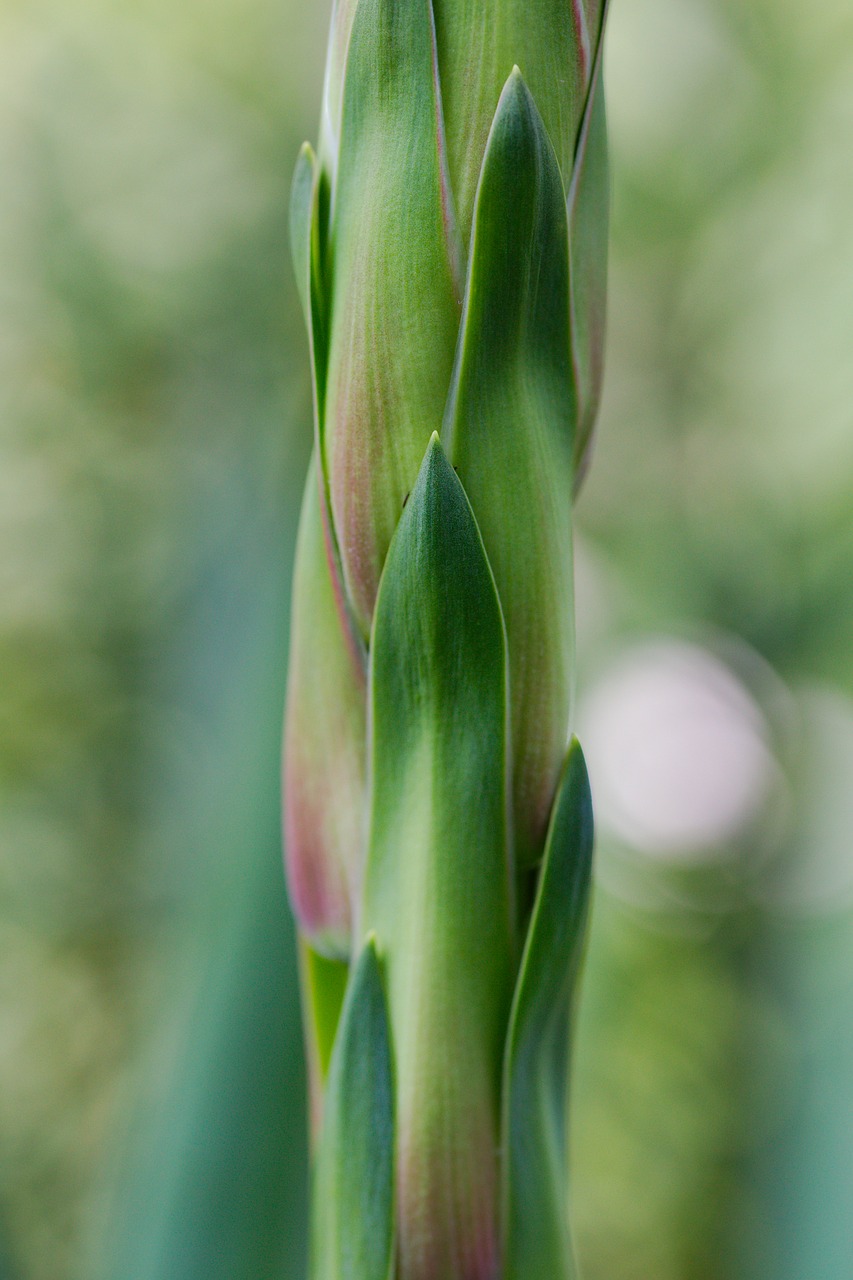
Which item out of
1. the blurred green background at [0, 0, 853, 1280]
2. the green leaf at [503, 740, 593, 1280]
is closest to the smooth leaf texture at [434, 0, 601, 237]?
the green leaf at [503, 740, 593, 1280]

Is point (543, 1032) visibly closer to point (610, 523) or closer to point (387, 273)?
point (387, 273)

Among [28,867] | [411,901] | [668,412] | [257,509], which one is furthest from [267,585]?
[668,412]

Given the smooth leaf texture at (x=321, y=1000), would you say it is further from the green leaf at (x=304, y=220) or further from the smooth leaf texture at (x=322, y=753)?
the green leaf at (x=304, y=220)

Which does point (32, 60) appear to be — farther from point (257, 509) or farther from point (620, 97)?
point (257, 509)

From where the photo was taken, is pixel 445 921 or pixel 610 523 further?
pixel 610 523

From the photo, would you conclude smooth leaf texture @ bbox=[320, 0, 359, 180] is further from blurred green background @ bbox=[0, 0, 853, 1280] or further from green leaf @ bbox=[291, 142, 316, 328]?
blurred green background @ bbox=[0, 0, 853, 1280]

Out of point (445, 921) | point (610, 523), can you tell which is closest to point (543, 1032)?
point (445, 921)

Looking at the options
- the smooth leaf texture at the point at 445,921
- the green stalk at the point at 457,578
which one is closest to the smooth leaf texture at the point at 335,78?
the green stalk at the point at 457,578
